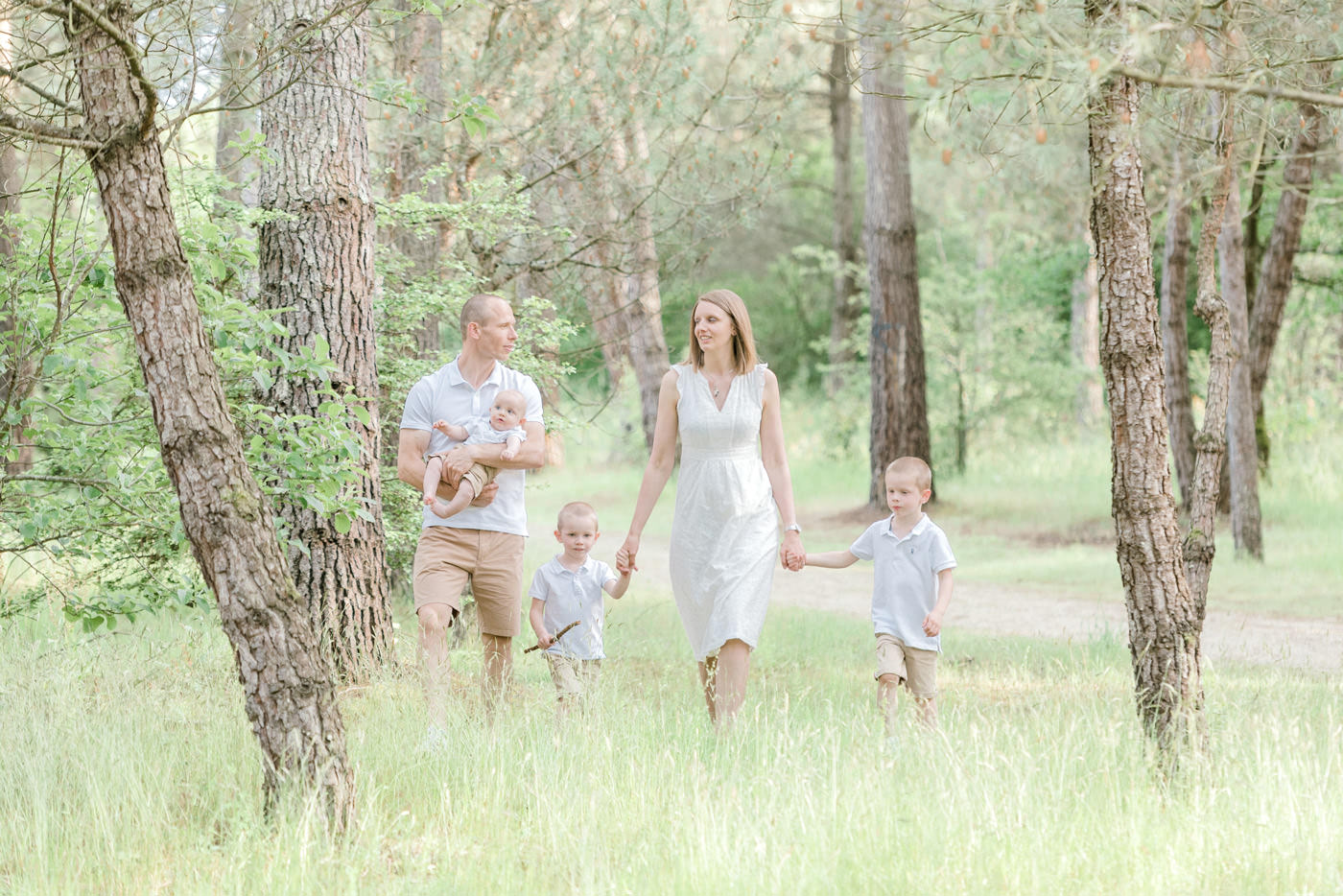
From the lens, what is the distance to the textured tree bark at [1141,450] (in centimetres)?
416

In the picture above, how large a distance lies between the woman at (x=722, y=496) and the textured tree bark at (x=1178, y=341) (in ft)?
30.3

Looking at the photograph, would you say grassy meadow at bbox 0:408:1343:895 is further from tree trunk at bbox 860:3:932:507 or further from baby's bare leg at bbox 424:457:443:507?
tree trunk at bbox 860:3:932:507

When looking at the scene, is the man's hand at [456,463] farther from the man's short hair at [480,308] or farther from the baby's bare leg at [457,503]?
the man's short hair at [480,308]

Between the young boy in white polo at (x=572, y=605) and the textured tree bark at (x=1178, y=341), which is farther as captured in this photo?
the textured tree bark at (x=1178, y=341)

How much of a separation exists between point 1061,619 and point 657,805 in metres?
6.80

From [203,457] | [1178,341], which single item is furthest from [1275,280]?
[203,457]

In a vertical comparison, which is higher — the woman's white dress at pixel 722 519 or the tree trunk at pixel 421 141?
the tree trunk at pixel 421 141

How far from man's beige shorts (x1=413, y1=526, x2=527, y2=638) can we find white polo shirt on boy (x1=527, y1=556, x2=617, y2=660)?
0.16 m

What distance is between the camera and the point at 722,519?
4965 mm

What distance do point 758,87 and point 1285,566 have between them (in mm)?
6531

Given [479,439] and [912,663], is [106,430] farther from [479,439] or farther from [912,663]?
[912,663]

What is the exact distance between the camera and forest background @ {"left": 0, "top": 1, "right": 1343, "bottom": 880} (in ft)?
13.0

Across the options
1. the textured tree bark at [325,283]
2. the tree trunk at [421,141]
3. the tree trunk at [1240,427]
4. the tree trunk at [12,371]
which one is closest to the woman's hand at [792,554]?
the textured tree bark at [325,283]

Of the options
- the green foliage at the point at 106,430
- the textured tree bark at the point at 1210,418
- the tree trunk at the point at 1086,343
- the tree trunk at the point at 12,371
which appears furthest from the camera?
the tree trunk at the point at 1086,343
